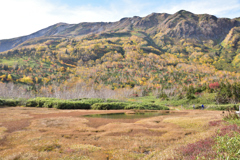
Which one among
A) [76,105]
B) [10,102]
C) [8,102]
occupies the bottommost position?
[76,105]

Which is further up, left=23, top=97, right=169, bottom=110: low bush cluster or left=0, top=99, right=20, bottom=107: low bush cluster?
left=0, top=99, right=20, bottom=107: low bush cluster

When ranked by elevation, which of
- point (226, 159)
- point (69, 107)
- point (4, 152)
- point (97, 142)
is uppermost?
point (226, 159)

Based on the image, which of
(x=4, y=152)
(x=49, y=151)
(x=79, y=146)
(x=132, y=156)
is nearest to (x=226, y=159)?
(x=132, y=156)

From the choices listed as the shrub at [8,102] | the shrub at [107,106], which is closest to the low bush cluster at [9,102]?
the shrub at [8,102]

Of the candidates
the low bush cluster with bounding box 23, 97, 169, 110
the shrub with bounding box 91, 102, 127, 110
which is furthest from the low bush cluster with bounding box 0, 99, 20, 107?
the shrub with bounding box 91, 102, 127, 110

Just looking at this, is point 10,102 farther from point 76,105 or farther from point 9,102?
point 76,105

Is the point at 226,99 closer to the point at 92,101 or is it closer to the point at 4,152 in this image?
the point at 92,101

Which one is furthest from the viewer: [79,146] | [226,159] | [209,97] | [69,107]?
[209,97]

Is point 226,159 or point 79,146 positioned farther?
point 79,146

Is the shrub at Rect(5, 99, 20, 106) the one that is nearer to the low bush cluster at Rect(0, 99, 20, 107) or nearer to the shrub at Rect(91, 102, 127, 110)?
the low bush cluster at Rect(0, 99, 20, 107)

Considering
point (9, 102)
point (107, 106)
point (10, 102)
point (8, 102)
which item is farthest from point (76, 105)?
point (8, 102)

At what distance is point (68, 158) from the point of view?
12.1 metres

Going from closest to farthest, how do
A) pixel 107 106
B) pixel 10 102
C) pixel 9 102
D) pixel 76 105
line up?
pixel 9 102
pixel 10 102
pixel 76 105
pixel 107 106

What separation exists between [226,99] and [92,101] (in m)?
66.4
